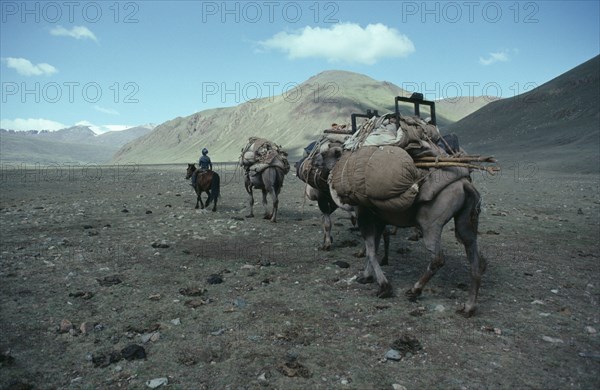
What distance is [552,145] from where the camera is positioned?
151 ft

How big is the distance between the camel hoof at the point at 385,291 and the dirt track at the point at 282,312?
0.24 m

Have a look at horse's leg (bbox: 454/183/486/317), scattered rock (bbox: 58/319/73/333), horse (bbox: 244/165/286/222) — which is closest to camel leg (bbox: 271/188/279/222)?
horse (bbox: 244/165/286/222)

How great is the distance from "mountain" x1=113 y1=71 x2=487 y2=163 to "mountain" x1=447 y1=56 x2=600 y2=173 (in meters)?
46.3

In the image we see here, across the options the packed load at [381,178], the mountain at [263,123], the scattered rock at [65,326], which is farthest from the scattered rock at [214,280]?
the mountain at [263,123]

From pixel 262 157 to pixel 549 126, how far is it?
5697 cm

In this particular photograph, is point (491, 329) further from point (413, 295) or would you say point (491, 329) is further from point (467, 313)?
point (413, 295)

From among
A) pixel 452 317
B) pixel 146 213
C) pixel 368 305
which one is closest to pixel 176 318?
pixel 368 305

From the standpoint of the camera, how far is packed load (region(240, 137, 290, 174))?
1343 cm

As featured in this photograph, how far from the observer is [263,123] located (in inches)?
5492

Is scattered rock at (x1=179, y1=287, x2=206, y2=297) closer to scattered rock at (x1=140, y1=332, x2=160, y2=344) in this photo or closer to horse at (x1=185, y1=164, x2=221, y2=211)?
scattered rock at (x1=140, y1=332, x2=160, y2=344)

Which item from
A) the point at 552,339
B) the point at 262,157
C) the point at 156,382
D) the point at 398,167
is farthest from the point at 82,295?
the point at 262,157

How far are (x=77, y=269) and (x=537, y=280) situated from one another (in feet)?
28.8

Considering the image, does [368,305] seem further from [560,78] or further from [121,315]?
[560,78]

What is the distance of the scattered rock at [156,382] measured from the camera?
4244 millimetres
